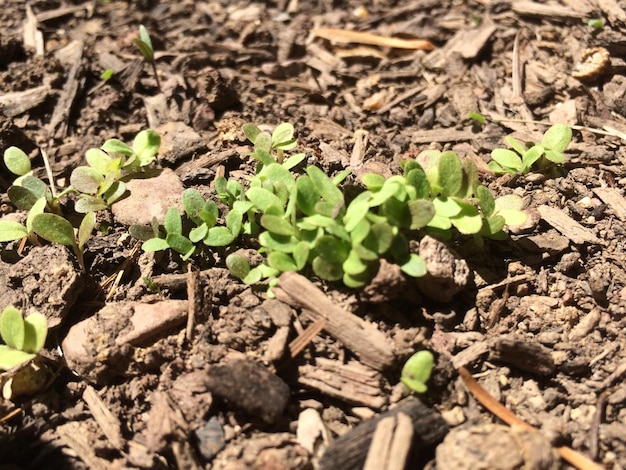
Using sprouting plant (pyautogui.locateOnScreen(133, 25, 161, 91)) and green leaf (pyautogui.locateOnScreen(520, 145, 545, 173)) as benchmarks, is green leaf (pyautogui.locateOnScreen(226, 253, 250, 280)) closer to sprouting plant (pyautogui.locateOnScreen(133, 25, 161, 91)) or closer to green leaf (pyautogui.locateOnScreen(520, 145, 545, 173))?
green leaf (pyautogui.locateOnScreen(520, 145, 545, 173))

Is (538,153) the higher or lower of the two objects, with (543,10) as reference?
lower

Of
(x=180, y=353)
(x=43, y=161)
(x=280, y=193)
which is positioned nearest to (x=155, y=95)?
(x=43, y=161)

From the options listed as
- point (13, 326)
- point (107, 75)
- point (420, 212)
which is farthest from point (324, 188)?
point (107, 75)

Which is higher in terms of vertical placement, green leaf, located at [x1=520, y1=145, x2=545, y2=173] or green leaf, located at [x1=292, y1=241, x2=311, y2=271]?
green leaf, located at [x1=520, y1=145, x2=545, y2=173]

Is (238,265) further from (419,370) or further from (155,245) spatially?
(419,370)

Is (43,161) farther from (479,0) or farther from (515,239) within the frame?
(479,0)

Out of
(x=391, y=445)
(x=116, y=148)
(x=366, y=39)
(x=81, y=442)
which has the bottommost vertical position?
Result: (x=81, y=442)

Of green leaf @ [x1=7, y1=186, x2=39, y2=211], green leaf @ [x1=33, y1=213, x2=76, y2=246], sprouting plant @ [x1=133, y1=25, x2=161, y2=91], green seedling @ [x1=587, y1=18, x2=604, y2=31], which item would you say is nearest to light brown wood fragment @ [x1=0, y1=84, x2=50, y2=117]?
sprouting plant @ [x1=133, y1=25, x2=161, y2=91]
